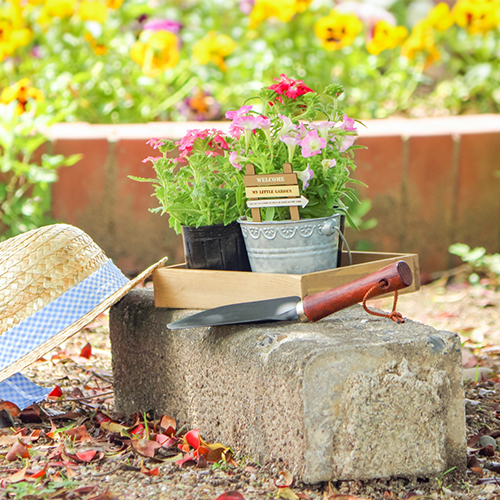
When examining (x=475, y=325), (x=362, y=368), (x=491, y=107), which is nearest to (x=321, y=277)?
(x=362, y=368)

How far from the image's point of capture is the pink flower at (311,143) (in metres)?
1.60

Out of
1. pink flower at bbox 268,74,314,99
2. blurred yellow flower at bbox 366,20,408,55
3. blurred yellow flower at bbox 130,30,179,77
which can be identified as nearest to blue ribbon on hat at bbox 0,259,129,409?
pink flower at bbox 268,74,314,99

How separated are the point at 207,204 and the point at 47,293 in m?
0.45

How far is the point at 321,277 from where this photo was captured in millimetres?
1600

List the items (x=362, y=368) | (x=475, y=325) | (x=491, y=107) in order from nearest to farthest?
(x=362, y=368)
(x=475, y=325)
(x=491, y=107)

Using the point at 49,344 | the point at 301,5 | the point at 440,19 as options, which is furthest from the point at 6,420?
the point at 440,19

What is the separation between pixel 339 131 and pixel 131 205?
5.81 feet

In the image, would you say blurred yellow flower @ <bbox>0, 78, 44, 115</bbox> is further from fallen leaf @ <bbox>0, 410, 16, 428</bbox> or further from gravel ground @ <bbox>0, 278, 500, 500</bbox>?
fallen leaf @ <bbox>0, 410, 16, 428</bbox>

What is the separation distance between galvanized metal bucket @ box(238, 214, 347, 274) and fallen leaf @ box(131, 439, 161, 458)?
1.54 ft

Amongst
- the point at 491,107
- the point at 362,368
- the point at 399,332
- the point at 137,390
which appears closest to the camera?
the point at 362,368

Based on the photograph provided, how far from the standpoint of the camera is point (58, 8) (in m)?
3.92

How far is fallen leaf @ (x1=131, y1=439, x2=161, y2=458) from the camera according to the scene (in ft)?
5.17

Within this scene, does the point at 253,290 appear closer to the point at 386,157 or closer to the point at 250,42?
the point at 386,157

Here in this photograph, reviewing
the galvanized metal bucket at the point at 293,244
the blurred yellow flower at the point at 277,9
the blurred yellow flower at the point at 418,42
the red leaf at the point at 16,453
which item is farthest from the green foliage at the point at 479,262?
the red leaf at the point at 16,453
